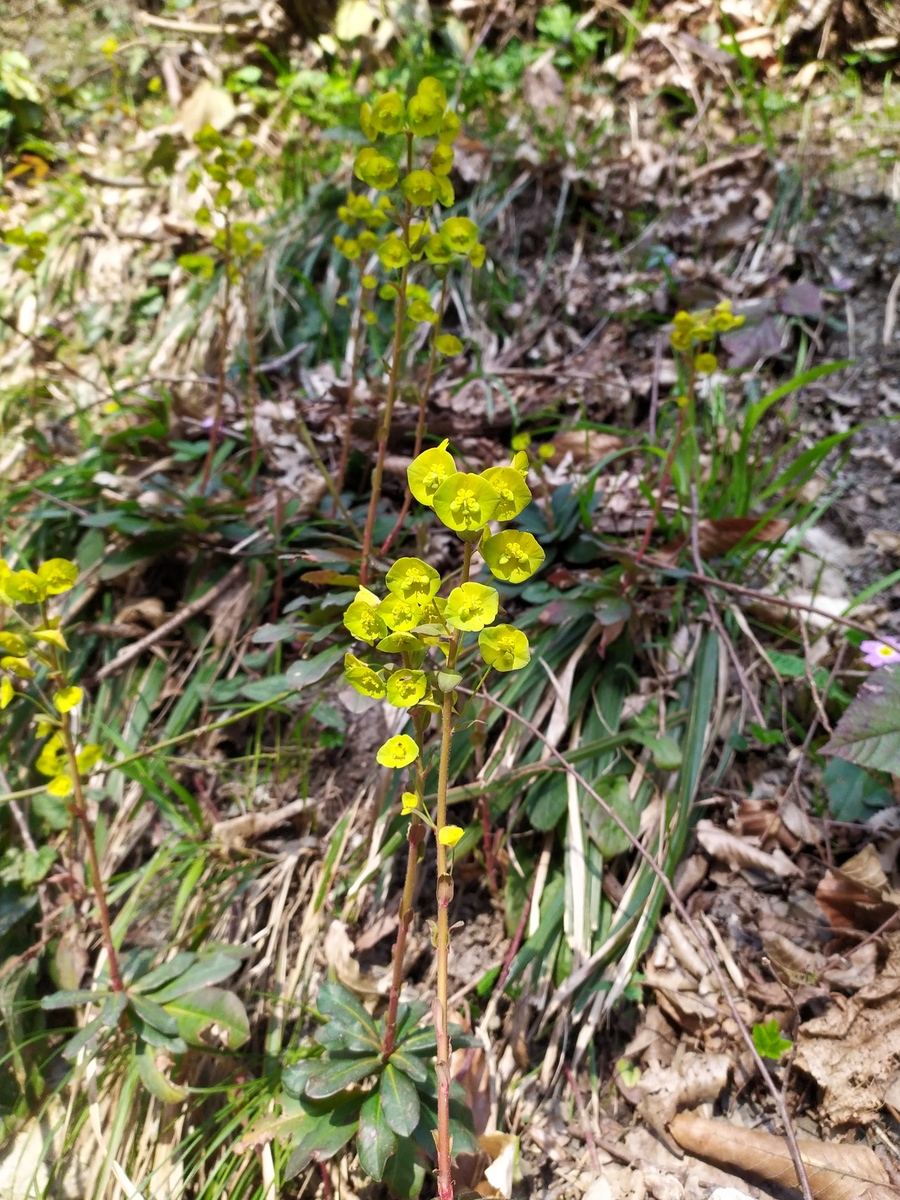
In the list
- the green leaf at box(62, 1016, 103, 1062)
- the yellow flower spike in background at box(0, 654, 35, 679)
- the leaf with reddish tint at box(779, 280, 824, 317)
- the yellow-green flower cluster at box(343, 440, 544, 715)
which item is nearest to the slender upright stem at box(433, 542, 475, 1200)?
Result: the yellow-green flower cluster at box(343, 440, 544, 715)

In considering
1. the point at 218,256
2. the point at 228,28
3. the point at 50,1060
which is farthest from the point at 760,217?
the point at 50,1060

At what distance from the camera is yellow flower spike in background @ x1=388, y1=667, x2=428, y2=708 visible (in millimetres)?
855

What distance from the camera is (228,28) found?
4160 mm

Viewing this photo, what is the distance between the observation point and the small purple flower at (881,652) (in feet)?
5.17

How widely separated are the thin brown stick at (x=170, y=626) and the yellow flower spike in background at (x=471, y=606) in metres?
1.36

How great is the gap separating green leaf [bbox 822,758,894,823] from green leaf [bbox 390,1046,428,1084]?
100cm

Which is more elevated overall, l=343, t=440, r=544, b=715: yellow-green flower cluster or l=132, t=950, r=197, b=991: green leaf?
l=343, t=440, r=544, b=715: yellow-green flower cluster

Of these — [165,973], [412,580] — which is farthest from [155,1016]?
[412,580]

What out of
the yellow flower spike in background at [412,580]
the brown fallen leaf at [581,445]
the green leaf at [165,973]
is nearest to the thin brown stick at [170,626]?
the green leaf at [165,973]

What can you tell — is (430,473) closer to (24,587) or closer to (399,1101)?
(24,587)

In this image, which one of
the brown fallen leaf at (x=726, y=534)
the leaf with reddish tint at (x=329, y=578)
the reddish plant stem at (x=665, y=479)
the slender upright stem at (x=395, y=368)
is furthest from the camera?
the brown fallen leaf at (x=726, y=534)

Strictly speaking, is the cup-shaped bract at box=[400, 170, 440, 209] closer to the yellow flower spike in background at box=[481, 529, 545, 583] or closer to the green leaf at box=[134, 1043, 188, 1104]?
the yellow flower spike in background at box=[481, 529, 545, 583]

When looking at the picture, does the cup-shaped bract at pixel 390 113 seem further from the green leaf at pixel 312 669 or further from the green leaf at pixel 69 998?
the green leaf at pixel 69 998

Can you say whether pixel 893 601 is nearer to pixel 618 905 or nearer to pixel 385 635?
pixel 618 905
